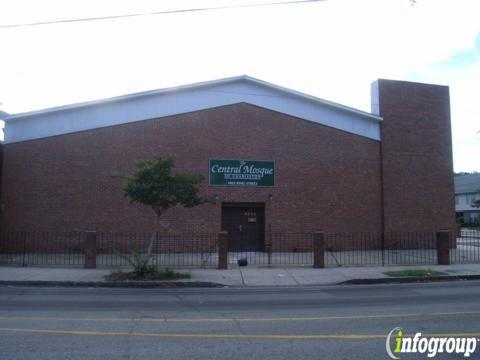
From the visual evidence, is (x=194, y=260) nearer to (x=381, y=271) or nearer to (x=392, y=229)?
(x=381, y=271)

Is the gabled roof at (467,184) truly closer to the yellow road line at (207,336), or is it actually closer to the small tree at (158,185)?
the small tree at (158,185)

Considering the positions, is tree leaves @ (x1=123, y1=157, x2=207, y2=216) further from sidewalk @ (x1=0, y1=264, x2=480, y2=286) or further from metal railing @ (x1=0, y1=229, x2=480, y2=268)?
metal railing @ (x1=0, y1=229, x2=480, y2=268)

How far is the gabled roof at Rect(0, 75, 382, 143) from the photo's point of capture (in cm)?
2383

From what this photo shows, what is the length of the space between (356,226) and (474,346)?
759 inches

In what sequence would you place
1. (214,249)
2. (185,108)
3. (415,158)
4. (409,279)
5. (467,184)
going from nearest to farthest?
(409,279) < (214,249) < (185,108) < (415,158) < (467,184)

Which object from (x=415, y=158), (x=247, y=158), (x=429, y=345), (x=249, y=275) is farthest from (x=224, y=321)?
(x=415, y=158)

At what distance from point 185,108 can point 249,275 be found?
11.4 metres

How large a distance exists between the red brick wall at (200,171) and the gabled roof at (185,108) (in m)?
0.39

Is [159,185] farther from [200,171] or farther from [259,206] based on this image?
[259,206]

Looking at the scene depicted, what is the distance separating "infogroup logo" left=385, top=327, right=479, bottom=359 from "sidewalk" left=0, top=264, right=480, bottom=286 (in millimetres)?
7675

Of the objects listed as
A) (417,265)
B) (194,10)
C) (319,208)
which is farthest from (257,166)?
(194,10)

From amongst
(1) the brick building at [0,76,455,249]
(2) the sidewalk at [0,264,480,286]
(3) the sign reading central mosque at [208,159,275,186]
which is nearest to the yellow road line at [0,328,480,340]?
(2) the sidewalk at [0,264,480,286]

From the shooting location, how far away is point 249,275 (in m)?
16.2

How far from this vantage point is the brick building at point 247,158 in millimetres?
23656
